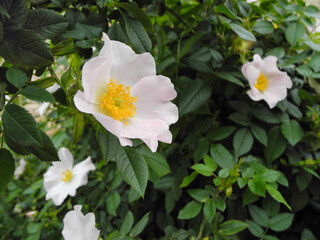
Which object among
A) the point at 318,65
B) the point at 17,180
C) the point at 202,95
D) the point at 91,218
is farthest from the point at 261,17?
the point at 17,180

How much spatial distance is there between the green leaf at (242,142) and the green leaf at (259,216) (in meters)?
0.17

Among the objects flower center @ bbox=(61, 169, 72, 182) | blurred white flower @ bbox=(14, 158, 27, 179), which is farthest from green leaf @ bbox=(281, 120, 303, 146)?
blurred white flower @ bbox=(14, 158, 27, 179)

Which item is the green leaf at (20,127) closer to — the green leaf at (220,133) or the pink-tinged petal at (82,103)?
the pink-tinged petal at (82,103)

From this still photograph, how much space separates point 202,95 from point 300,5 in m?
0.44

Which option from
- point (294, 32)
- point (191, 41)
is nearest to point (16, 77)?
point (191, 41)

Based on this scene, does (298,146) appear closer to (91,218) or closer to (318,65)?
(318,65)

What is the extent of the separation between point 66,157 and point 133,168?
66cm

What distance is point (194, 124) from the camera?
0.93m

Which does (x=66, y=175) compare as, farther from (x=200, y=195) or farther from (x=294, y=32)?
(x=294, y=32)

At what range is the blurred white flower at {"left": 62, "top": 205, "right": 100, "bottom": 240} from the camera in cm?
63

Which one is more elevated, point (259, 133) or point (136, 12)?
point (136, 12)

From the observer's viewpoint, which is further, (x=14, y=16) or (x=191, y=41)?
(x=191, y=41)

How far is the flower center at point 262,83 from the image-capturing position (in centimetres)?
88

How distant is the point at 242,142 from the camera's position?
865 mm
